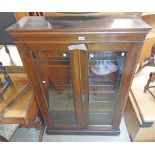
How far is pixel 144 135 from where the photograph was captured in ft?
5.14

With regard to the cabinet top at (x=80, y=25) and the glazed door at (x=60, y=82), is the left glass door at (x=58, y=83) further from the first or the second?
the cabinet top at (x=80, y=25)

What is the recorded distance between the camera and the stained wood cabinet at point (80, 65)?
3.18 feet

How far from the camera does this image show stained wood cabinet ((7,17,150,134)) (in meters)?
0.97

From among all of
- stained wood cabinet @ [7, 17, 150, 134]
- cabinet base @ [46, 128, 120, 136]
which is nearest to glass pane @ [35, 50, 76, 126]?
stained wood cabinet @ [7, 17, 150, 134]

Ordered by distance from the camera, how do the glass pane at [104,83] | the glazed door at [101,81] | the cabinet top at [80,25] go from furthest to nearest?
1. the glass pane at [104,83]
2. the glazed door at [101,81]
3. the cabinet top at [80,25]

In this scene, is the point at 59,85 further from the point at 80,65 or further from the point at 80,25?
the point at 80,25

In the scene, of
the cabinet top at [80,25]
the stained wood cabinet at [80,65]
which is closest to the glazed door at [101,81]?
the stained wood cabinet at [80,65]

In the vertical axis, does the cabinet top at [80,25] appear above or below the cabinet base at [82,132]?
above

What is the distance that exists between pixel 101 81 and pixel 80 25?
57cm

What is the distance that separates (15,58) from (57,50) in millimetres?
616

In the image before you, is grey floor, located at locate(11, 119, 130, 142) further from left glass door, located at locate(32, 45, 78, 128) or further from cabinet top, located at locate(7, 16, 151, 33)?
cabinet top, located at locate(7, 16, 151, 33)

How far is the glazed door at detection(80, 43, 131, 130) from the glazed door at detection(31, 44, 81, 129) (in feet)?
0.21
